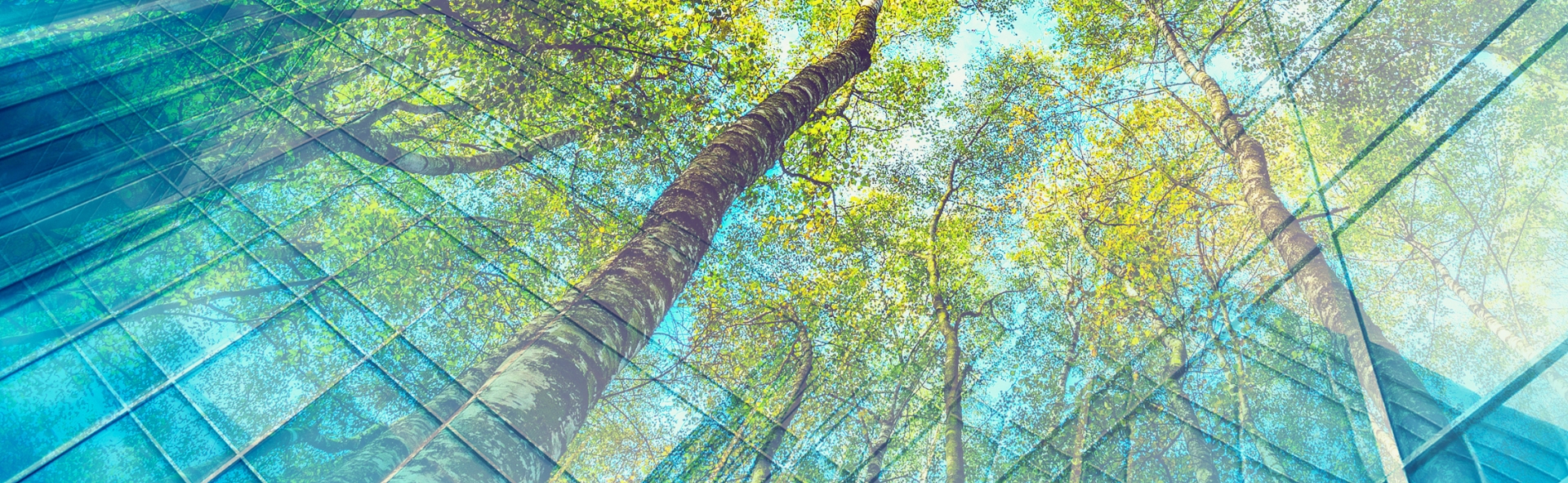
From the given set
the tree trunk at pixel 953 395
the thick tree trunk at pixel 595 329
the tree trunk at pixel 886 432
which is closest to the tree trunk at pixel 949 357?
the tree trunk at pixel 953 395

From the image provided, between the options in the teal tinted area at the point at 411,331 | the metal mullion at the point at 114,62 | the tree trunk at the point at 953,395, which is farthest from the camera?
the tree trunk at the point at 953,395

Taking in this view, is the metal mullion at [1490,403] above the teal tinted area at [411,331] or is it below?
above

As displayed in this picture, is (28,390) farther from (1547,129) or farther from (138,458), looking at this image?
(1547,129)

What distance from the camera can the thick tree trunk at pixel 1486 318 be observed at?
171cm

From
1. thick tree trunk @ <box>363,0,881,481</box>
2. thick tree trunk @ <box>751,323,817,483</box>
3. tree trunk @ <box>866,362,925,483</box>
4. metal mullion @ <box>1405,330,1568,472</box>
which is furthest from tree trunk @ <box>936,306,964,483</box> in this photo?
metal mullion @ <box>1405,330,1568,472</box>

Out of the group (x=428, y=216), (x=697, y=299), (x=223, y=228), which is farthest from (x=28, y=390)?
(x=697, y=299)

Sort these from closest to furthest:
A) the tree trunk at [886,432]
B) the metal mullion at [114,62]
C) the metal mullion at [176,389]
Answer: the metal mullion at [176,389]
the metal mullion at [114,62]
the tree trunk at [886,432]

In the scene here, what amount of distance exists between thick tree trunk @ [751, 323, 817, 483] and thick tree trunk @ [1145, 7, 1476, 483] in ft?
6.42

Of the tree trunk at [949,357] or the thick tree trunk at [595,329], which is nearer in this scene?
the thick tree trunk at [595,329]

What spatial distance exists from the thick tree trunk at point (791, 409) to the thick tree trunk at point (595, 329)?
57 cm

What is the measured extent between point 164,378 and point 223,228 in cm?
43

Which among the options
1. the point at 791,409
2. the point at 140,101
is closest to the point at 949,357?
the point at 791,409

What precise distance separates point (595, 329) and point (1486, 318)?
2.73 metres

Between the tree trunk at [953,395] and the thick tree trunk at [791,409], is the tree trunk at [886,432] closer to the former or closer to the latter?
the tree trunk at [953,395]
